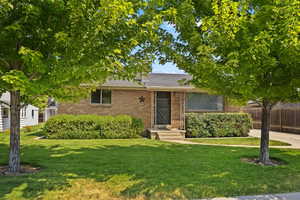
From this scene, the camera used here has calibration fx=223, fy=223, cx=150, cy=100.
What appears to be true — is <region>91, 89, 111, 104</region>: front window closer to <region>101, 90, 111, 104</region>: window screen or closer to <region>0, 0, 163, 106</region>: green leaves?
<region>101, 90, 111, 104</region>: window screen

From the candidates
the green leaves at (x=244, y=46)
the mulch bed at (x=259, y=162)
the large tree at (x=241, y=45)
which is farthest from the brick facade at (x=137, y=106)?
the green leaves at (x=244, y=46)

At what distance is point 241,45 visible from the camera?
5.69 metres

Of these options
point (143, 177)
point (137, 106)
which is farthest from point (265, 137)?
point (137, 106)

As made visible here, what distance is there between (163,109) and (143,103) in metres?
1.45

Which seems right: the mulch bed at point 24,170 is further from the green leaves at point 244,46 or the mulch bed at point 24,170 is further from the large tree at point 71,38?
the green leaves at point 244,46

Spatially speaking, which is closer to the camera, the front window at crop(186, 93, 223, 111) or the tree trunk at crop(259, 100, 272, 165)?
the tree trunk at crop(259, 100, 272, 165)

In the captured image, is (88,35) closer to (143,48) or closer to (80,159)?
(143,48)

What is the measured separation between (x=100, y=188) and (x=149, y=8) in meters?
4.19

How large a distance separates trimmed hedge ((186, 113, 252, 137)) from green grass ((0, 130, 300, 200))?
6.01 metres

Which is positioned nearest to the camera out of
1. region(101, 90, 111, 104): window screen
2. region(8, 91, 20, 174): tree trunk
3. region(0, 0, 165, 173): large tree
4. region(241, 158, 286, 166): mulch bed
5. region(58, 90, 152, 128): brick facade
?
region(0, 0, 165, 173): large tree

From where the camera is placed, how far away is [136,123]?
13758 millimetres

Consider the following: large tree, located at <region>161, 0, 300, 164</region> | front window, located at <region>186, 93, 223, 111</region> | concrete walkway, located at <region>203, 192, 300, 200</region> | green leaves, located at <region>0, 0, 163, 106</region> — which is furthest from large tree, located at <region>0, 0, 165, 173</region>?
front window, located at <region>186, 93, 223, 111</region>

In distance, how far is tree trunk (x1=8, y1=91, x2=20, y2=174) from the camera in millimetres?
5770

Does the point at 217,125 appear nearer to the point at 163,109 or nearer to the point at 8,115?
the point at 163,109
